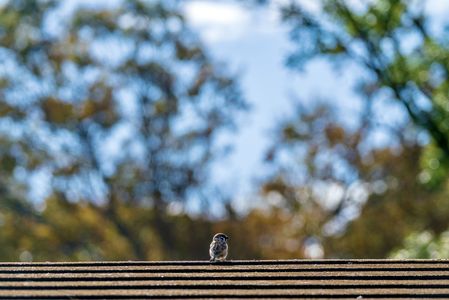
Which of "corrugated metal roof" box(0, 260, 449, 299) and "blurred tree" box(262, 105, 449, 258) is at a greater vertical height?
"blurred tree" box(262, 105, 449, 258)

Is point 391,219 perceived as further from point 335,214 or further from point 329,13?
point 329,13

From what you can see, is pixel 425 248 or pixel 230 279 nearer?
pixel 230 279

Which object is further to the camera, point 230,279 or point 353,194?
point 353,194

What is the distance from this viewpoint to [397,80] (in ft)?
83.7

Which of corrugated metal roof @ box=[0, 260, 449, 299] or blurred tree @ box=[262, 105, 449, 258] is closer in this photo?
corrugated metal roof @ box=[0, 260, 449, 299]

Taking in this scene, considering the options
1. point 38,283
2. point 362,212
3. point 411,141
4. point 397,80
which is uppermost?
point 411,141

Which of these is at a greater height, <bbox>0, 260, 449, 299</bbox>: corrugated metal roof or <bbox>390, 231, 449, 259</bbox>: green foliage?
<bbox>390, 231, 449, 259</bbox>: green foliage

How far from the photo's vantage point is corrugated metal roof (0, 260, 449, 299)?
8.72 m

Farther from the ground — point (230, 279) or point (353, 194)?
point (353, 194)

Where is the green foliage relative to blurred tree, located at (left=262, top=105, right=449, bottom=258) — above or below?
below

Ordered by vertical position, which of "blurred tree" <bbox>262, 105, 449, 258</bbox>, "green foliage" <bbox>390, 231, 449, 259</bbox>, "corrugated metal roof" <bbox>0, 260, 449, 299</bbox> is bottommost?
"corrugated metal roof" <bbox>0, 260, 449, 299</bbox>

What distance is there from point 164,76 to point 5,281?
32.0m

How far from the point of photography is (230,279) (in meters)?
9.23

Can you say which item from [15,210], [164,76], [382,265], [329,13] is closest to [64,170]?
[15,210]
